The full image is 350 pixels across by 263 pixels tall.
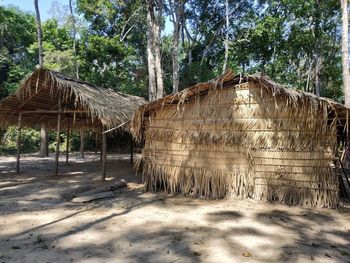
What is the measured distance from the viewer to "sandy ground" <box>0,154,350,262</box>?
13.0 feet

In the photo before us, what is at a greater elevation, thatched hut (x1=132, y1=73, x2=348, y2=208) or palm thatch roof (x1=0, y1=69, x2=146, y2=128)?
palm thatch roof (x1=0, y1=69, x2=146, y2=128)

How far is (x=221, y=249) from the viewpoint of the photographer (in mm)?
4141

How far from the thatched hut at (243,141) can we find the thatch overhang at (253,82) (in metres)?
0.02

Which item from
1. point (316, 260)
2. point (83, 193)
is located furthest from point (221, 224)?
point (83, 193)

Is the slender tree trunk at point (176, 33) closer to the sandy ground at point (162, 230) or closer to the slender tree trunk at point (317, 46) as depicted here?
the slender tree trunk at point (317, 46)

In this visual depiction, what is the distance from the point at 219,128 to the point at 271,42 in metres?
12.4

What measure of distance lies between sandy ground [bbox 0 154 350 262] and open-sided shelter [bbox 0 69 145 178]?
6.94 feet

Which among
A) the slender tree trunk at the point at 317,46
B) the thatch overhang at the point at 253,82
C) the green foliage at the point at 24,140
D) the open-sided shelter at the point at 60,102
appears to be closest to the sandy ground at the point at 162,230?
the thatch overhang at the point at 253,82

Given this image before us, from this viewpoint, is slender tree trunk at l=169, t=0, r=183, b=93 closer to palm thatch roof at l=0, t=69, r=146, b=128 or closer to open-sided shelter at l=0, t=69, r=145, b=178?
open-sided shelter at l=0, t=69, r=145, b=178

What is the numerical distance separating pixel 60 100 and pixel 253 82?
5.76 m

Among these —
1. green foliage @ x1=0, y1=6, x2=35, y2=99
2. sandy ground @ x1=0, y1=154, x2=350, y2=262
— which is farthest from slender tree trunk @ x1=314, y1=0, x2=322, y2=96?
green foliage @ x1=0, y1=6, x2=35, y2=99

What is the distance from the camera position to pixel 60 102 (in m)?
10.1

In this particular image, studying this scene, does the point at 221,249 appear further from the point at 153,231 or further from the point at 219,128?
the point at 219,128

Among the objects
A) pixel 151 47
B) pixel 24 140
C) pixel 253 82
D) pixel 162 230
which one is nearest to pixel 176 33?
pixel 151 47
